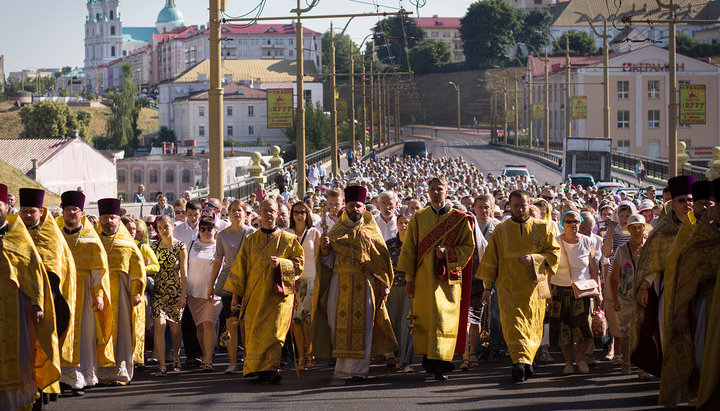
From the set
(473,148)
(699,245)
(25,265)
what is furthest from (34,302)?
(473,148)

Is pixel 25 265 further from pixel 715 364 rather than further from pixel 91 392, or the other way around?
pixel 715 364

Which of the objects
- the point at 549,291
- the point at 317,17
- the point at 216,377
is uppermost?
the point at 317,17

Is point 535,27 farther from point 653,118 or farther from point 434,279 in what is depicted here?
point 434,279

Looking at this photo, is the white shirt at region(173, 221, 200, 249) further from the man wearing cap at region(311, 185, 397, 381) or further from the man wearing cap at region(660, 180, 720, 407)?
the man wearing cap at region(660, 180, 720, 407)

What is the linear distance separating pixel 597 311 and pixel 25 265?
243 inches

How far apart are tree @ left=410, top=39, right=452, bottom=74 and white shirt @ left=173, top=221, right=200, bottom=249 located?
498ft

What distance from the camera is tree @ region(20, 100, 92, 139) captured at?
413ft

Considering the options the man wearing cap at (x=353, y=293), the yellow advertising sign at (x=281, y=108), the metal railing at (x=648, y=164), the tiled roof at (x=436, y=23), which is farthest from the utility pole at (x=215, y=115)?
the tiled roof at (x=436, y=23)

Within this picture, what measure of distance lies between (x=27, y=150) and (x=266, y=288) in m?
73.6

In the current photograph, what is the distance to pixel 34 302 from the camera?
9664mm

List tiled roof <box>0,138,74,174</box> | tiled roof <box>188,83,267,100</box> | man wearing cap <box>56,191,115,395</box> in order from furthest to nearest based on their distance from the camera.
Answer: tiled roof <box>188,83,267,100</box> → tiled roof <box>0,138,74,174</box> → man wearing cap <box>56,191,115,395</box>

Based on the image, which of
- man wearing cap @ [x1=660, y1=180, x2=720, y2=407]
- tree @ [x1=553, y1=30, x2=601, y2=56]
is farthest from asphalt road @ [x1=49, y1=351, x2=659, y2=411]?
tree @ [x1=553, y1=30, x2=601, y2=56]

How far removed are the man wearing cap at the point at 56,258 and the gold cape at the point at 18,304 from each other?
24cm

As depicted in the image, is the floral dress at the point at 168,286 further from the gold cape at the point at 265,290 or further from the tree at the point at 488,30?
the tree at the point at 488,30
